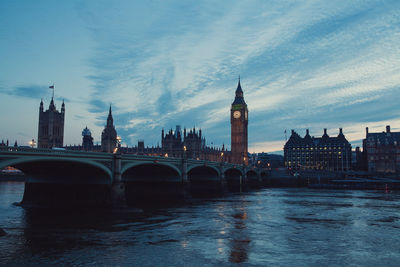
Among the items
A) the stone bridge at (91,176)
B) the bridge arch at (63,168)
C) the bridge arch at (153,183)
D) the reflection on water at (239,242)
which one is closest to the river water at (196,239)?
the reflection on water at (239,242)

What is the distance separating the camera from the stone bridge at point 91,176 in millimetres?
35562

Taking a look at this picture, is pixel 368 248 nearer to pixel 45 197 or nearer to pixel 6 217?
pixel 6 217

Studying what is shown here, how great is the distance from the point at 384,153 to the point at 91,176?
141844 mm

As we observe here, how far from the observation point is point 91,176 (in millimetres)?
46219

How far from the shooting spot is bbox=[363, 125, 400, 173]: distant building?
15112 centimetres

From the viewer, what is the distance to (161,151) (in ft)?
599

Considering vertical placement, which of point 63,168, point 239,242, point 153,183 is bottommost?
point 239,242

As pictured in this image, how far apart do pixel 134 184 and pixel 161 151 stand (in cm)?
11593

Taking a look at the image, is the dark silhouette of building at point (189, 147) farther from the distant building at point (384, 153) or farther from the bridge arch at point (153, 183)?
the bridge arch at point (153, 183)

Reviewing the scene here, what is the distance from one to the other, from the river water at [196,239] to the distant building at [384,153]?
12339 centimetres

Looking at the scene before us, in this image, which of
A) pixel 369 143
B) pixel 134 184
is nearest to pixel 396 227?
pixel 134 184

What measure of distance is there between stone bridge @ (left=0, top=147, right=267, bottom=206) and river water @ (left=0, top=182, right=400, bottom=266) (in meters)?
4.46

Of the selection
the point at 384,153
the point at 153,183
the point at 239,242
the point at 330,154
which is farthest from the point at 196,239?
the point at 330,154

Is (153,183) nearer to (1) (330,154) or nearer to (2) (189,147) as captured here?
(2) (189,147)
